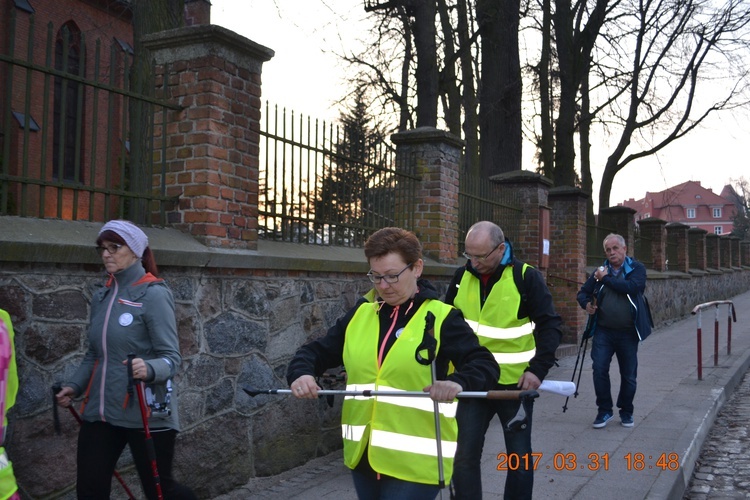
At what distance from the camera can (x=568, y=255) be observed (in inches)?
521

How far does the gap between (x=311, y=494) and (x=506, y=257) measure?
2.16 meters

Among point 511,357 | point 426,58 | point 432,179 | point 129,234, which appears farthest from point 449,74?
point 129,234

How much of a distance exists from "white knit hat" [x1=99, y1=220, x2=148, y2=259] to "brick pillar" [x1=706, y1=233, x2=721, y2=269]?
2745 cm

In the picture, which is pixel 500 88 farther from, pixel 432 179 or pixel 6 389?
pixel 6 389

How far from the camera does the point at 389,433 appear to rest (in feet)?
9.55

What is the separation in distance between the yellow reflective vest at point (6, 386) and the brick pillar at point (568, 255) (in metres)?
10.6

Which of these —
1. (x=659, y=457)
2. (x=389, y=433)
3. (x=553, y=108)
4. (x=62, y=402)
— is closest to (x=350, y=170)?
(x=659, y=457)

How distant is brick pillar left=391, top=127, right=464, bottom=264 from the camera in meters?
8.48

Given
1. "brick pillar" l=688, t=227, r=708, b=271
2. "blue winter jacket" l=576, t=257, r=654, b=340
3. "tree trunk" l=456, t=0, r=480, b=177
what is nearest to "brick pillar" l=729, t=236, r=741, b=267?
"brick pillar" l=688, t=227, r=708, b=271

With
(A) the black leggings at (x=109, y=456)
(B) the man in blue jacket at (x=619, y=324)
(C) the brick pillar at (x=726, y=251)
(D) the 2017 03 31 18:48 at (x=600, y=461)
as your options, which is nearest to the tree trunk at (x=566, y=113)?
(B) the man in blue jacket at (x=619, y=324)

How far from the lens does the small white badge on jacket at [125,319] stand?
362 cm

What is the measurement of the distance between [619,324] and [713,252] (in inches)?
918

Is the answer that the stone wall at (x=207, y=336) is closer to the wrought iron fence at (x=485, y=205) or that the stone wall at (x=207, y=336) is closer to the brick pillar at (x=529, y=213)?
the wrought iron fence at (x=485, y=205)

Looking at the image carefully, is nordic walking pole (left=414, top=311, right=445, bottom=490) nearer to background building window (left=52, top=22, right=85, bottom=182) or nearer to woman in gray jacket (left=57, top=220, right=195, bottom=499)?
woman in gray jacket (left=57, top=220, right=195, bottom=499)
